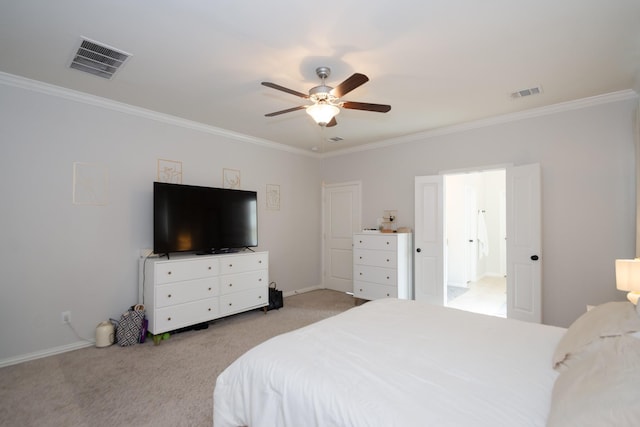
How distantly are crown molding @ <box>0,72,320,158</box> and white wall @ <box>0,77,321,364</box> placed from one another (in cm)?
3

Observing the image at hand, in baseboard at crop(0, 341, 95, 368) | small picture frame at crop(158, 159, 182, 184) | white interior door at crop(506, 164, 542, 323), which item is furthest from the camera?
small picture frame at crop(158, 159, 182, 184)

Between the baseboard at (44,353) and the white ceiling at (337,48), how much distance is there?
2636 millimetres

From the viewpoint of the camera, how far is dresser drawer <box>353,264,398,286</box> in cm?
445

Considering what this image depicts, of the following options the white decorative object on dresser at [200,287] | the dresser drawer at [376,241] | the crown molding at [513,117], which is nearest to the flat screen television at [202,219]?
the white decorative object on dresser at [200,287]

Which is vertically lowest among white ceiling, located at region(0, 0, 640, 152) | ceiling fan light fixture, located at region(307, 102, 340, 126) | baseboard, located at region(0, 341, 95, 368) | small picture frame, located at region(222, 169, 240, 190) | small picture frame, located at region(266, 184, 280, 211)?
baseboard, located at region(0, 341, 95, 368)

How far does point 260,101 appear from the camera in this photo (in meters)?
3.37

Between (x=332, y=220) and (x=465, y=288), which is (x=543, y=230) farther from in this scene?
(x=332, y=220)

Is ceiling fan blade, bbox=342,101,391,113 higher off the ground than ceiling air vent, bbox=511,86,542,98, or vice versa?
ceiling air vent, bbox=511,86,542,98

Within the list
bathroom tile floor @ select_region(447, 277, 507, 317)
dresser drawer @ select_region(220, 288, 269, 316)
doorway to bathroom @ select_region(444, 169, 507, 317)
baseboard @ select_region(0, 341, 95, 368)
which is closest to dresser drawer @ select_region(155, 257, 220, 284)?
dresser drawer @ select_region(220, 288, 269, 316)

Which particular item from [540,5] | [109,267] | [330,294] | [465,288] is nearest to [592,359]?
[540,5]

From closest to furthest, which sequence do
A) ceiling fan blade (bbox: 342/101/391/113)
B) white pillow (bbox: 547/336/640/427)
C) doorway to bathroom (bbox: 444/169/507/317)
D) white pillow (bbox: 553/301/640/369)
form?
white pillow (bbox: 547/336/640/427), white pillow (bbox: 553/301/640/369), ceiling fan blade (bbox: 342/101/391/113), doorway to bathroom (bbox: 444/169/507/317)

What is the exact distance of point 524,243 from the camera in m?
3.59

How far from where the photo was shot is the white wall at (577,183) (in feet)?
10.3

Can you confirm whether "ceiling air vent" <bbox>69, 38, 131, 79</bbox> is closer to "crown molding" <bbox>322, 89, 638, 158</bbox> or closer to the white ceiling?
the white ceiling
